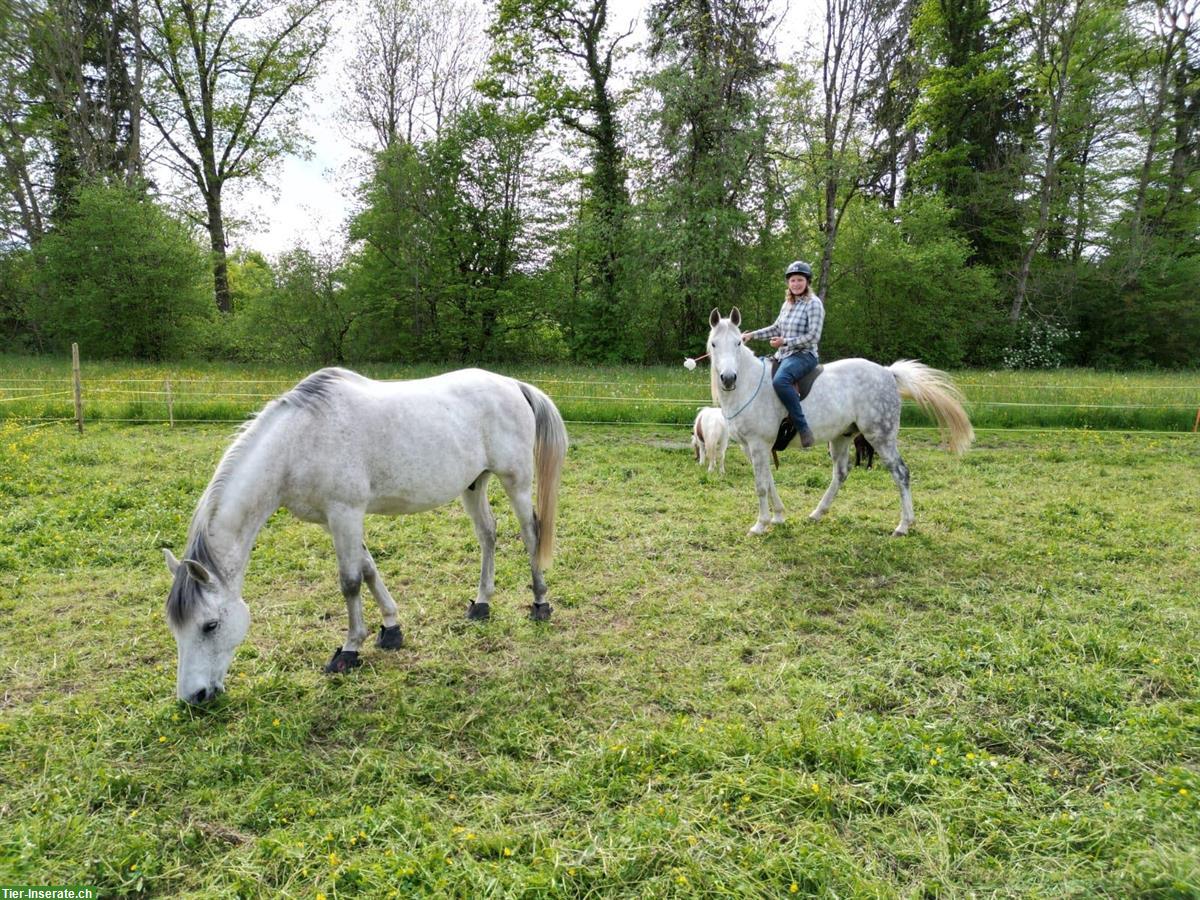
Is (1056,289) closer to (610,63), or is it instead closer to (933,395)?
(610,63)

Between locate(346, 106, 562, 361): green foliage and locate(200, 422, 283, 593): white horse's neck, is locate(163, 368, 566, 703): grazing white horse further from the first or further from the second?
locate(346, 106, 562, 361): green foliage

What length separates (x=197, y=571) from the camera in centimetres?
276

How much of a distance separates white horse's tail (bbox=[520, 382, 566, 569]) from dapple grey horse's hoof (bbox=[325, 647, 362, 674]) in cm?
139

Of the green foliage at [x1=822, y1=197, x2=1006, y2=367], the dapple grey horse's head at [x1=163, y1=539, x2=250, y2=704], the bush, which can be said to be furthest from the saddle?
the bush

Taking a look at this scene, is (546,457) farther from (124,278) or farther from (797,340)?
(124,278)

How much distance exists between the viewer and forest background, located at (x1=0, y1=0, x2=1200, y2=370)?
17719 millimetres

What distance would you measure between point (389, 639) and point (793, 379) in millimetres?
4281

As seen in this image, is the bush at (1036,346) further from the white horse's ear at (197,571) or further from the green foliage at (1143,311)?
the white horse's ear at (197,571)

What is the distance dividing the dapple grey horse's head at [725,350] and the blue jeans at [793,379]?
47cm

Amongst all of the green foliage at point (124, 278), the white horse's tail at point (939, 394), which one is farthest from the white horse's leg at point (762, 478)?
the green foliage at point (124, 278)

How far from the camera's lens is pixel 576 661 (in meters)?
3.58

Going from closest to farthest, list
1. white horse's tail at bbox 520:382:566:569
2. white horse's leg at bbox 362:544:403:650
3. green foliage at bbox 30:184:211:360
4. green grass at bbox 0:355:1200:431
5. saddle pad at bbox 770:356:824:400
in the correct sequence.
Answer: white horse's leg at bbox 362:544:403:650 → white horse's tail at bbox 520:382:566:569 → saddle pad at bbox 770:356:824:400 → green grass at bbox 0:355:1200:431 → green foliage at bbox 30:184:211:360

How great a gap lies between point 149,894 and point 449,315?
708 inches

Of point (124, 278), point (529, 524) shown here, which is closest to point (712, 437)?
point (529, 524)
